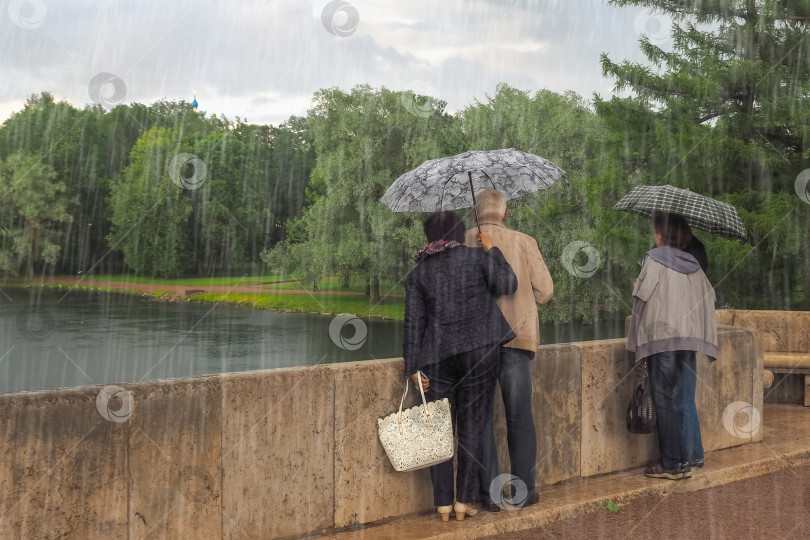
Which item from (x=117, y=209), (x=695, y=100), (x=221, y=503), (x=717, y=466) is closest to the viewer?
(x=221, y=503)

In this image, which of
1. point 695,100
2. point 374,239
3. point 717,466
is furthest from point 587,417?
point 374,239

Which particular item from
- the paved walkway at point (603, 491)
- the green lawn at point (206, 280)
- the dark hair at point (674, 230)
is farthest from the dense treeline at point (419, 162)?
the paved walkway at point (603, 491)

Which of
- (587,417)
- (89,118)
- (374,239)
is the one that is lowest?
(587,417)

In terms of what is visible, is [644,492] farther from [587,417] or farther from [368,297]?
[368,297]

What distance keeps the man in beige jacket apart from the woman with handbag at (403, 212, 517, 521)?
0.15 m

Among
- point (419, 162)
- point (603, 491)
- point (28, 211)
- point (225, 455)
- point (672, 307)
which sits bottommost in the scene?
point (603, 491)

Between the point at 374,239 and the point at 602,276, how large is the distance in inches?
555

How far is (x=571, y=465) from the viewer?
5805 millimetres

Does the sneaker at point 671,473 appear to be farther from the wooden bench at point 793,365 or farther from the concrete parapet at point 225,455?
the wooden bench at point 793,365

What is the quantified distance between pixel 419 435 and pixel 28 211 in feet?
217

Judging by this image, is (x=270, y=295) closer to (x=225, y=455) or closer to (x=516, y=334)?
(x=516, y=334)

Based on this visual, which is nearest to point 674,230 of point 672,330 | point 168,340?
point 672,330

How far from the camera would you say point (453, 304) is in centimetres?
468

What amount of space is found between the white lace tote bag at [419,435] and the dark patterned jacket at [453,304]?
226mm
